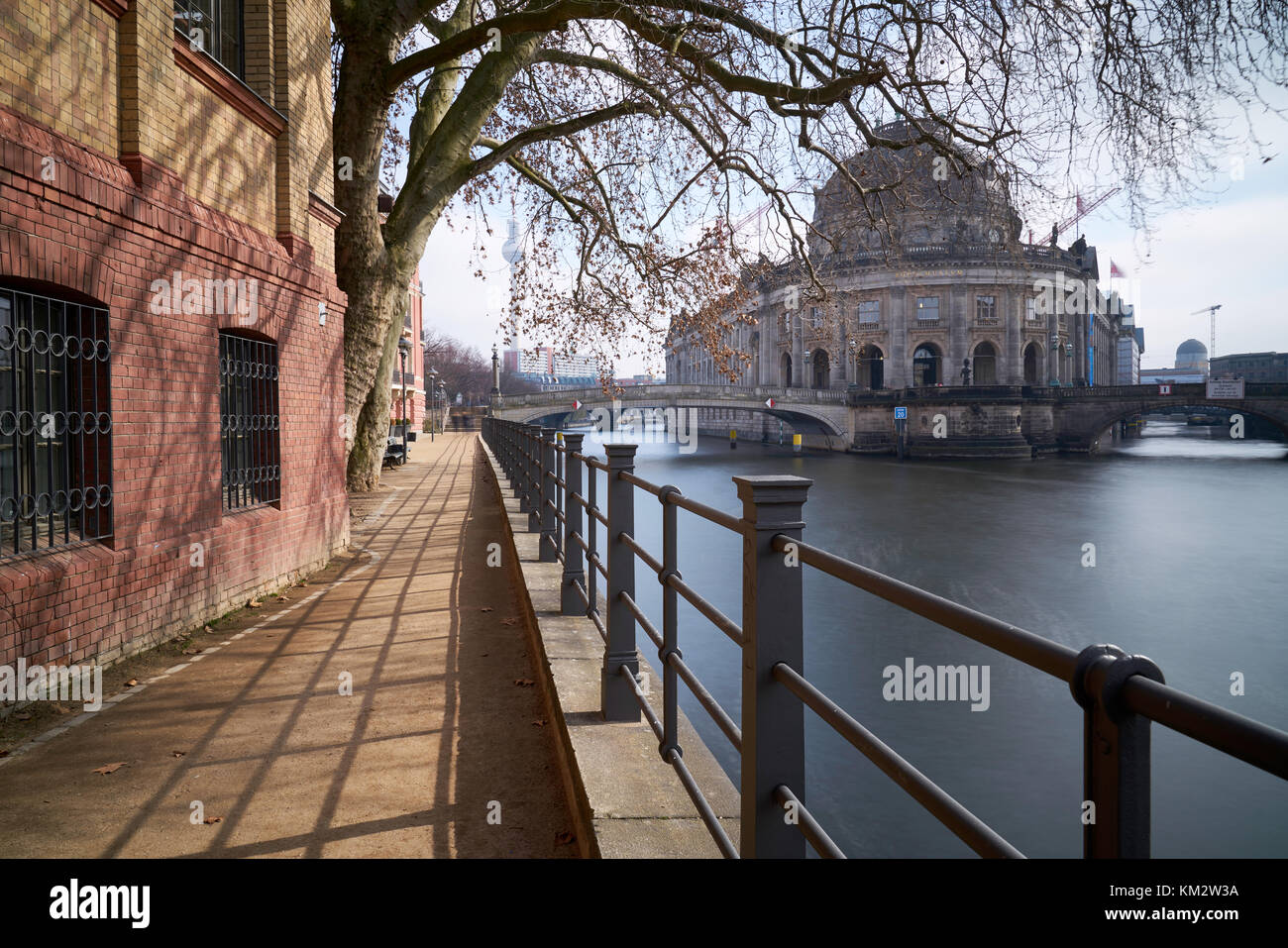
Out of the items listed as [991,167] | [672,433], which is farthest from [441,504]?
[672,433]

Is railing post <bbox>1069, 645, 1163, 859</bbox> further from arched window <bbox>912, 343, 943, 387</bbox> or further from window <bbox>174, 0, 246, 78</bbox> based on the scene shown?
arched window <bbox>912, 343, 943, 387</bbox>

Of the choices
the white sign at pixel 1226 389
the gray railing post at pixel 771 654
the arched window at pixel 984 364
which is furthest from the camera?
the arched window at pixel 984 364

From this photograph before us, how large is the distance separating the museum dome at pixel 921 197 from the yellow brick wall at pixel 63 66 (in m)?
8.93

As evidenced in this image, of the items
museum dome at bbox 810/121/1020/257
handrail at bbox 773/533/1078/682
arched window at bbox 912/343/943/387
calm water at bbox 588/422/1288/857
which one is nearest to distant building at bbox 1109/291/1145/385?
arched window at bbox 912/343/943/387

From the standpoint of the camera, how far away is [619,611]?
14.2ft

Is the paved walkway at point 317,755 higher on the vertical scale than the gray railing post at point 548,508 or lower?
lower

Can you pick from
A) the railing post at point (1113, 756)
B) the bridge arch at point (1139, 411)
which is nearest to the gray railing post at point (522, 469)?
the railing post at point (1113, 756)

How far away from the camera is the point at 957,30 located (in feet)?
33.2

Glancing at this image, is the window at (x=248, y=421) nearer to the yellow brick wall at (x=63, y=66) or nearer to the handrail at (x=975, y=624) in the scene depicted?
the yellow brick wall at (x=63, y=66)

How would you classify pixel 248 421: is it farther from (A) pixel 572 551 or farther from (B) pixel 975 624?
(B) pixel 975 624

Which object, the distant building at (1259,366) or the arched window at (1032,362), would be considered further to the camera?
the distant building at (1259,366)

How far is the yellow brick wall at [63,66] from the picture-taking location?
509 cm
